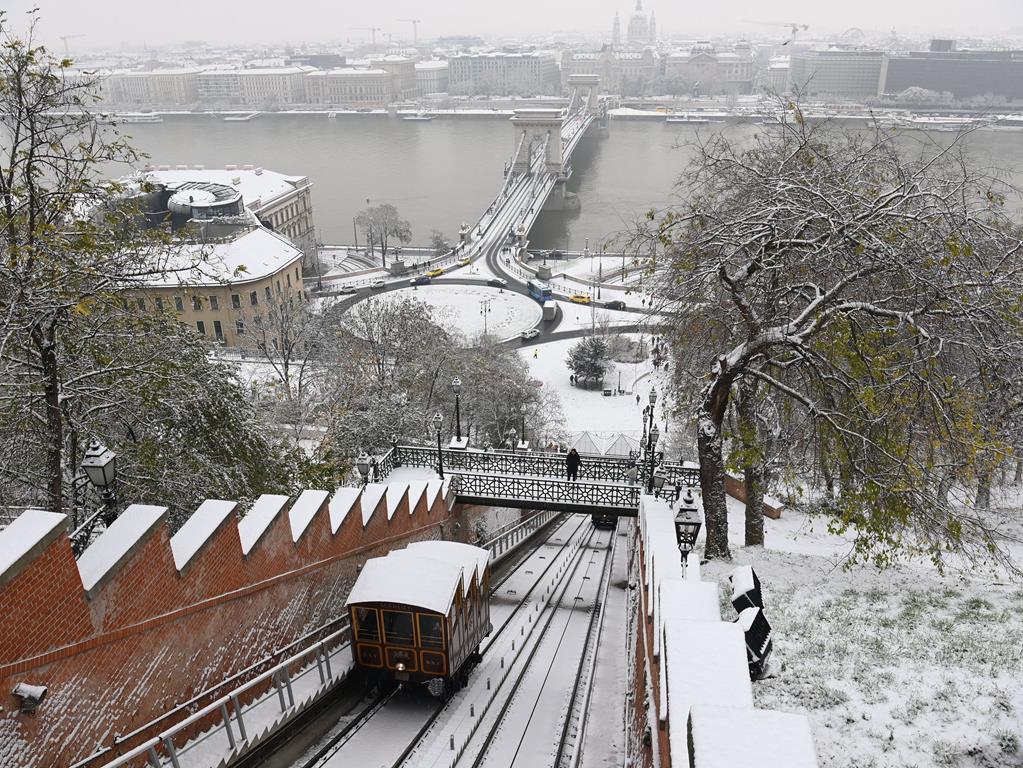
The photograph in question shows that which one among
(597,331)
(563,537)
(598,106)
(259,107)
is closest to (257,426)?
(563,537)

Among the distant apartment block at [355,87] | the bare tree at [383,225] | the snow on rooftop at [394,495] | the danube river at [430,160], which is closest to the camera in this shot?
the snow on rooftop at [394,495]

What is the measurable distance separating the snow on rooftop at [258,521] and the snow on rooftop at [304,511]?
417 mm

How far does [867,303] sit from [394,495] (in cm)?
830

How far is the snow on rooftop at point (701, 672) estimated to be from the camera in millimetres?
5070

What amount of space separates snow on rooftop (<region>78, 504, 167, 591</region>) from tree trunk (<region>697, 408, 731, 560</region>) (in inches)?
292

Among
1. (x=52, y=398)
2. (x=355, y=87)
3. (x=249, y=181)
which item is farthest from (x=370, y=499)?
(x=355, y=87)

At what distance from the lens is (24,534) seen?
5809mm

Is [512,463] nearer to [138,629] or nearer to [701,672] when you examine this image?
[138,629]

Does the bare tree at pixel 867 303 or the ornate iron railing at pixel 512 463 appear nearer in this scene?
the bare tree at pixel 867 303

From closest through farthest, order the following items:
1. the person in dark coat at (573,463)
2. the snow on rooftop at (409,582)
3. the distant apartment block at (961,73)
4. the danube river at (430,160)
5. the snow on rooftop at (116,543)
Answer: the snow on rooftop at (116,543)
the snow on rooftop at (409,582)
the person in dark coat at (573,463)
the danube river at (430,160)
the distant apartment block at (961,73)

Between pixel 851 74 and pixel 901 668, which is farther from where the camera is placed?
pixel 851 74

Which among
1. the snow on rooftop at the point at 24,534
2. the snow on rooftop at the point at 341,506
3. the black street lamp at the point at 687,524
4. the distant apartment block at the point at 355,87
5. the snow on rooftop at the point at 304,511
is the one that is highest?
the distant apartment block at the point at 355,87

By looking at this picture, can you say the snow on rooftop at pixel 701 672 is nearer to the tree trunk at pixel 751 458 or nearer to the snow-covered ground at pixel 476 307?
the tree trunk at pixel 751 458

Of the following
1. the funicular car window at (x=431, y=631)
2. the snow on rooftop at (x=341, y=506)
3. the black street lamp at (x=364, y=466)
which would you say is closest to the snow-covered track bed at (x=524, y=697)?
the funicular car window at (x=431, y=631)
